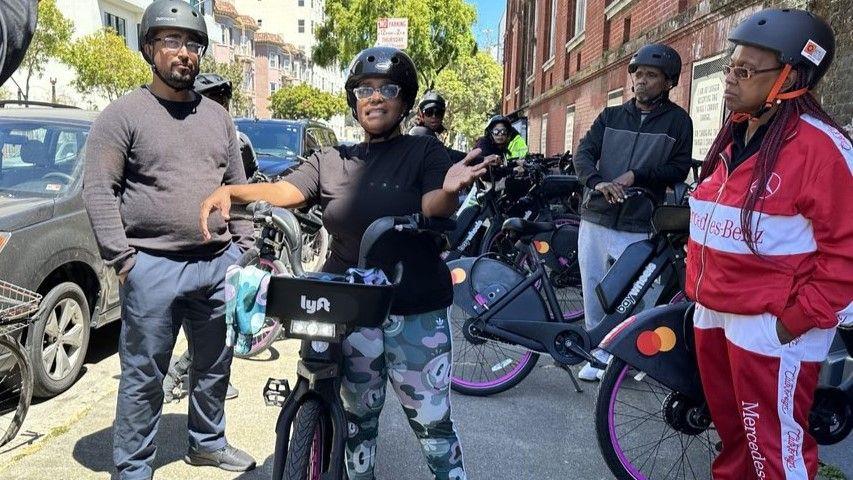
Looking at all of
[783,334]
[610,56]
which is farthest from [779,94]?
[610,56]

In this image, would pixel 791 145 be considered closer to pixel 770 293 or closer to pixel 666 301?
pixel 770 293

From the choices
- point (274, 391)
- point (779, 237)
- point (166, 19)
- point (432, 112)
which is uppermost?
point (166, 19)

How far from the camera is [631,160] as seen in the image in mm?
Answer: 4203

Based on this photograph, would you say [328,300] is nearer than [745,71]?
Yes

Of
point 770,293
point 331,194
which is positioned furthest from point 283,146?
point 770,293

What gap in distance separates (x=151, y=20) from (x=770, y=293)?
273cm

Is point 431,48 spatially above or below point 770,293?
above

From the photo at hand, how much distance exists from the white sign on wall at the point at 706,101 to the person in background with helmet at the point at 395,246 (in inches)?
194

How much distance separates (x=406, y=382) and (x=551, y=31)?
58.8 feet

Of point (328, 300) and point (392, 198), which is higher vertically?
point (392, 198)

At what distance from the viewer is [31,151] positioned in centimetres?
473

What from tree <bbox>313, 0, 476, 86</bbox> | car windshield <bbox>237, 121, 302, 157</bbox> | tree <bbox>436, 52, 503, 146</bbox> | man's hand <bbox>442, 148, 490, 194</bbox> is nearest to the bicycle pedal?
Result: man's hand <bbox>442, 148, 490, 194</bbox>

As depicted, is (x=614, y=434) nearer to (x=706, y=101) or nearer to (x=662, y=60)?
(x=662, y=60)

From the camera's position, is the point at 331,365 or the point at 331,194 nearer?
the point at 331,365
